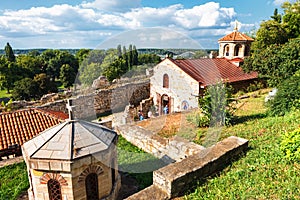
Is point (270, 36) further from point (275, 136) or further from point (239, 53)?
point (275, 136)

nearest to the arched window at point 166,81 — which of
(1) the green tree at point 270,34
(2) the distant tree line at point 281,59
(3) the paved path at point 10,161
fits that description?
(2) the distant tree line at point 281,59

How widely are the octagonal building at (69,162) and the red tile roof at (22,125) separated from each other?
3514mm

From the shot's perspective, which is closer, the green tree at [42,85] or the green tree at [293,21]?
the green tree at [293,21]

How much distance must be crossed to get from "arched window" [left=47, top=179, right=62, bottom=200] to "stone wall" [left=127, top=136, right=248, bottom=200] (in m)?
1.63

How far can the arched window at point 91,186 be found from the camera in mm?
4953

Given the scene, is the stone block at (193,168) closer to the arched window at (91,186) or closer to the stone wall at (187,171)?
the stone wall at (187,171)

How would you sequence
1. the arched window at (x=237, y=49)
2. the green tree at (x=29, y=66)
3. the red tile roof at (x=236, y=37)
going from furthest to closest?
1. the green tree at (x=29, y=66)
2. the arched window at (x=237, y=49)
3. the red tile roof at (x=236, y=37)

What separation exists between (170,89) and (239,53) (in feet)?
26.7

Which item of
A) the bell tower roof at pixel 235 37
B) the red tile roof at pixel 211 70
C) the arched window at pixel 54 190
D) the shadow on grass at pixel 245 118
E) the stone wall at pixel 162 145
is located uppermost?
the bell tower roof at pixel 235 37

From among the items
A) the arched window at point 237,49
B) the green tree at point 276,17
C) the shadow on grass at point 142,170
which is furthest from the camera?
the green tree at point 276,17

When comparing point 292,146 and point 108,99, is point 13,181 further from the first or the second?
point 108,99

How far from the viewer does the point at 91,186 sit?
16.6 ft

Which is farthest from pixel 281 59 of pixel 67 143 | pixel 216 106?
pixel 67 143

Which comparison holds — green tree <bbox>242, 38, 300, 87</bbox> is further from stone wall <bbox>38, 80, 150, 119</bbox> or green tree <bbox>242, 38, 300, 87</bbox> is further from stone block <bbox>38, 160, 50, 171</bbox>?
stone block <bbox>38, 160, 50, 171</bbox>
